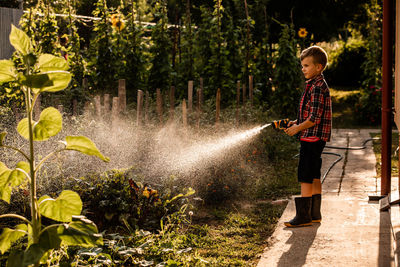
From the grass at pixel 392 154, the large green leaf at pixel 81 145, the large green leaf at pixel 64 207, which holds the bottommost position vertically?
the grass at pixel 392 154

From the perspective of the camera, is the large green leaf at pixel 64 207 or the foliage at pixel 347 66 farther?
the foliage at pixel 347 66

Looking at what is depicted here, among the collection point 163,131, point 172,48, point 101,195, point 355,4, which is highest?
point 355,4

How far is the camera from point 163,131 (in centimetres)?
496

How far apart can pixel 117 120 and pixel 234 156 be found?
1267 millimetres

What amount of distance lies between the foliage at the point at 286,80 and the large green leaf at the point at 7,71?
7112 millimetres

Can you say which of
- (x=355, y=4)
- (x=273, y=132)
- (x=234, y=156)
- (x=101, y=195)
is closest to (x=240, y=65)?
(x=273, y=132)

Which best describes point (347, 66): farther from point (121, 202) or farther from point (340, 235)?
point (121, 202)

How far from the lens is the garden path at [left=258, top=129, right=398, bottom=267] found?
3.12 meters

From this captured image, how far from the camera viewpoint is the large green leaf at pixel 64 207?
188 centimetres

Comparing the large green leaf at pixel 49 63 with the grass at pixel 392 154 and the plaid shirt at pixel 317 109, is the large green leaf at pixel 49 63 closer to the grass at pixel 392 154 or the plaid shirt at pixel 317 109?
the plaid shirt at pixel 317 109

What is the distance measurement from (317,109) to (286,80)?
506 cm

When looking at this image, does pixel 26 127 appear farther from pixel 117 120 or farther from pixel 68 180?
pixel 117 120

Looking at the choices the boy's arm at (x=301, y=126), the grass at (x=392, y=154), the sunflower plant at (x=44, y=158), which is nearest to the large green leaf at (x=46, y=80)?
the sunflower plant at (x=44, y=158)

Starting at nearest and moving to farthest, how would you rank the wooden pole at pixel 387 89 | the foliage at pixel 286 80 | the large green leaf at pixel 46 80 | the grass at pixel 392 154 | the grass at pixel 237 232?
the large green leaf at pixel 46 80, the grass at pixel 237 232, the wooden pole at pixel 387 89, the grass at pixel 392 154, the foliage at pixel 286 80
